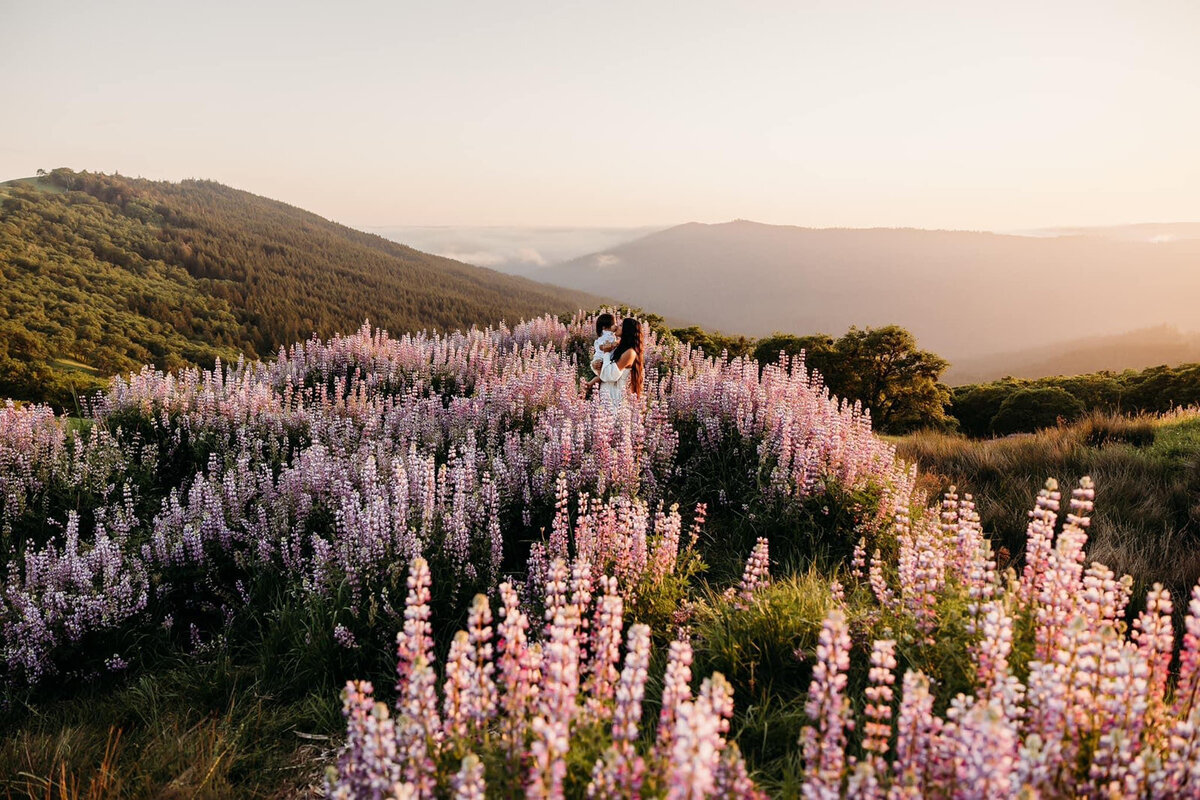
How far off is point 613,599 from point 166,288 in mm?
58673

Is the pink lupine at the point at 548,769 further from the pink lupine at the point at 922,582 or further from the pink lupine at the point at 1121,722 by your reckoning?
the pink lupine at the point at 922,582

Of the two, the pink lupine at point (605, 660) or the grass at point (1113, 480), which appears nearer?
the pink lupine at point (605, 660)

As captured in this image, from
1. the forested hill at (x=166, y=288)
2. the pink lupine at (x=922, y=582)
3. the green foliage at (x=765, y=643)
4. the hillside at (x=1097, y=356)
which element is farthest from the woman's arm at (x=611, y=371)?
the hillside at (x=1097, y=356)

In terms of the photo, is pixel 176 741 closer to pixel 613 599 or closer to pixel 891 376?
pixel 613 599

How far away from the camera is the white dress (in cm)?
903

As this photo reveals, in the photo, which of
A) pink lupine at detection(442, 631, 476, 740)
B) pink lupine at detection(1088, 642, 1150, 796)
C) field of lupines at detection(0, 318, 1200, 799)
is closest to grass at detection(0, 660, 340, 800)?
field of lupines at detection(0, 318, 1200, 799)

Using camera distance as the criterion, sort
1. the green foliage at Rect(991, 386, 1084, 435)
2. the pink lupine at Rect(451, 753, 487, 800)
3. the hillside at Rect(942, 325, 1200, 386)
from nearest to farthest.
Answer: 1. the pink lupine at Rect(451, 753, 487, 800)
2. the green foliage at Rect(991, 386, 1084, 435)
3. the hillside at Rect(942, 325, 1200, 386)

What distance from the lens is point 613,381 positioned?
912cm

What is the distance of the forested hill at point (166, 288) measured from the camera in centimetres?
3170

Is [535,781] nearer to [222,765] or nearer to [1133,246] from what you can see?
[222,765]

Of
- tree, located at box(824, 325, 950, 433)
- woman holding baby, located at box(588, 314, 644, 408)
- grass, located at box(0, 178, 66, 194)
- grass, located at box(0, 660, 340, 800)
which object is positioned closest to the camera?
grass, located at box(0, 660, 340, 800)

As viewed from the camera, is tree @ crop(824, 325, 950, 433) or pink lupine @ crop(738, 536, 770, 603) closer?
pink lupine @ crop(738, 536, 770, 603)

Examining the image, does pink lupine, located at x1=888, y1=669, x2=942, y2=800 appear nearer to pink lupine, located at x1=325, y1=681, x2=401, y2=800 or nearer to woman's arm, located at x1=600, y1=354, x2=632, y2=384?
pink lupine, located at x1=325, y1=681, x2=401, y2=800

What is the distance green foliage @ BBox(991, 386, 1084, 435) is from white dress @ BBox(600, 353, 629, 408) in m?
13.1
